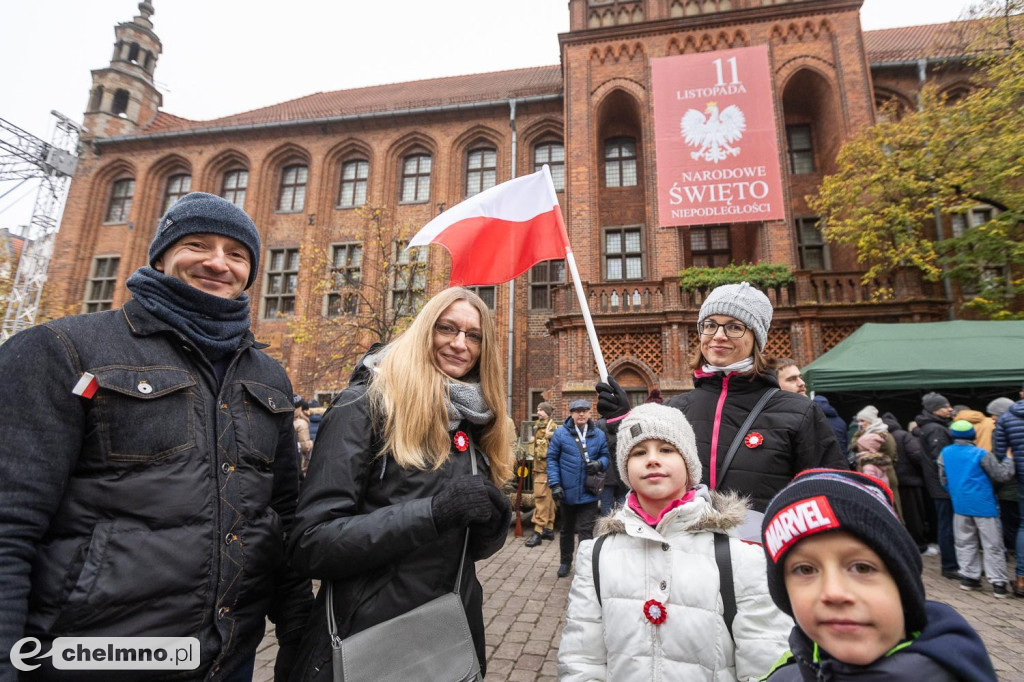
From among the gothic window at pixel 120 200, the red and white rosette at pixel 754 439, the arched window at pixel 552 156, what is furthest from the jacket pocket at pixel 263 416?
the gothic window at pixel 120 200

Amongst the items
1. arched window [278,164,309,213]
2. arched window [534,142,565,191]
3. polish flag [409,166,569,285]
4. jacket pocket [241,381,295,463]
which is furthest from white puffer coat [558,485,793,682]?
arched window [278,164,309,213]

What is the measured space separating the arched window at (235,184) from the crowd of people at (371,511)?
66.8 ft

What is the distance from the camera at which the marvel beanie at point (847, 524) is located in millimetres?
957

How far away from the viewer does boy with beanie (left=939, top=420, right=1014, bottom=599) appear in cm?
461

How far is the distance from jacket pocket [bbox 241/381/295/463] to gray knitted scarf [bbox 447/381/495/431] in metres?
0.57

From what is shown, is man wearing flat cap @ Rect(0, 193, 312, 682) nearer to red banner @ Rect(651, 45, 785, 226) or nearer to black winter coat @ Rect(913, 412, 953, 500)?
black winter coat @ Rect(913, 412, 953, 500)

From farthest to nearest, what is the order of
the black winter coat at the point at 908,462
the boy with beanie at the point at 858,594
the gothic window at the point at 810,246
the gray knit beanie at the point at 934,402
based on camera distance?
the gothic window at the point at 810,246 → the black winter coat at the point at 908,462 → the gray knit beanie at the point at 934,402 → the boy with beanie at the point at 858,594

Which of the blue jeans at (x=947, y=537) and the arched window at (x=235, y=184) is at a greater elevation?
the arched window at (x=235, y=184)

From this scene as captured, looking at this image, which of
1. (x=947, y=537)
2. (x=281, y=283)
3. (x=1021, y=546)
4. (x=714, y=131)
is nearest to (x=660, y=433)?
(x=1021, y=546)

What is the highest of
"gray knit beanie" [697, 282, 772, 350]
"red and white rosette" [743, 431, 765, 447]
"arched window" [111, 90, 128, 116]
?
"arched window" [111, 90, 128, 116]

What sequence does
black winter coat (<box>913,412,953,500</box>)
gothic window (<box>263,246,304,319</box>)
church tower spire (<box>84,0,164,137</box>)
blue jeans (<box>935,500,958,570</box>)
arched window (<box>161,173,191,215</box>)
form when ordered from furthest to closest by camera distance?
church tower spire (<box>84,0,164,137</box>), arched window (<box>161,173,191,215</box>), gothic window (<box>263,246,304,319</box>), black winter coat (<box>913,412,953,500</box>), blue jeans (<box>935,500,958,570</box>)

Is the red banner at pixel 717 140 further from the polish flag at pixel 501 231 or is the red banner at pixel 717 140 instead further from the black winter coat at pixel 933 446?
the polish flag at pixel 501 231

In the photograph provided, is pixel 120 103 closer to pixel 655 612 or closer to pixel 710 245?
pixel 710 245

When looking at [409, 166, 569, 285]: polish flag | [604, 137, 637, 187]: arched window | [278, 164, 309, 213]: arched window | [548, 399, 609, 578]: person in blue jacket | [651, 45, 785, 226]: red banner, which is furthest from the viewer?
[278, 164, 309, 213]: arched window
